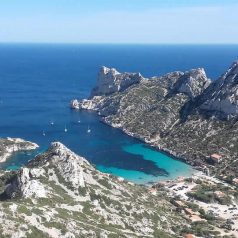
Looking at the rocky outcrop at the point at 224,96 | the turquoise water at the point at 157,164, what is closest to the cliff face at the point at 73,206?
the turquoise water at the point at 157,164

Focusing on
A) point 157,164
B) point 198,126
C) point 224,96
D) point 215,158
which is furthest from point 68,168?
point 224,96

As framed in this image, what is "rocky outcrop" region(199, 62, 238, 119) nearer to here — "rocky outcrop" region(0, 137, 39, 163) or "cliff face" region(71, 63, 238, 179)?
"cliff face" region(71, 63, 238, 179)

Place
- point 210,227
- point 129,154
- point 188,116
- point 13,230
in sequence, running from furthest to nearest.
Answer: point 188,116, point 129,154, point 210,227, point 13,230

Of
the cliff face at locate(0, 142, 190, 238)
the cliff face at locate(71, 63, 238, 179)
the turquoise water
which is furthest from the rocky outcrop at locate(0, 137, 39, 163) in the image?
the cliff face at locate(0, 142, 190, 238)

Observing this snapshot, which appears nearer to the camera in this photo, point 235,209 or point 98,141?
point 235,209

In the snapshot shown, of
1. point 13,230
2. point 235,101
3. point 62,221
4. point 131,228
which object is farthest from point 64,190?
point 235,101

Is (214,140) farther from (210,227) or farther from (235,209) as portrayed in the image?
(210,227)

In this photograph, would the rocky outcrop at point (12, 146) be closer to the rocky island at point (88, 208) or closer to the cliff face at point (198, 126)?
the rocky island at point (88, 208)
